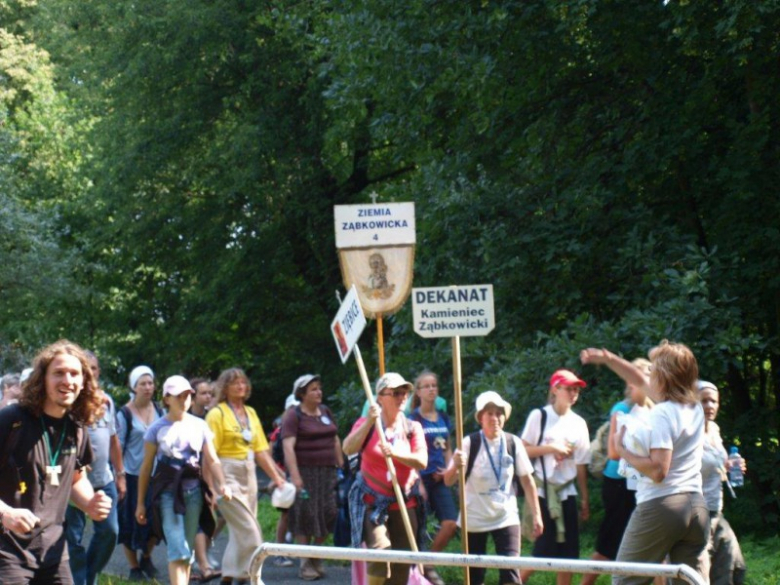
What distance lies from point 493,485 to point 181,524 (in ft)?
8.18

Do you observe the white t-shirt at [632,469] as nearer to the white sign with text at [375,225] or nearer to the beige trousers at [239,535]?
the white sign with text at [375,225]

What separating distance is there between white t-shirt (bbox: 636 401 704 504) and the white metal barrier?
1.67 meters

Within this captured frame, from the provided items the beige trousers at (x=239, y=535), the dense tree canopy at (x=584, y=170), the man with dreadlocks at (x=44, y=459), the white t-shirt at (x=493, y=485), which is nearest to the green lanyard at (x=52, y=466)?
the man with dreadlocks at (x=44, y=459)

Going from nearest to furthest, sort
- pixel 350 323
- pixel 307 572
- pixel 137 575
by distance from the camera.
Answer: pixel 350 323 → pixel 137 575 → pixel 307 572

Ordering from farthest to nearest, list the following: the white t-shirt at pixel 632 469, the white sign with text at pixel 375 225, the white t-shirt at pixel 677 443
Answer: the white sign with text at pixel 375 225 → the white t-shirt at pixel 632 469 → the white t-shirt at pixel 677 443

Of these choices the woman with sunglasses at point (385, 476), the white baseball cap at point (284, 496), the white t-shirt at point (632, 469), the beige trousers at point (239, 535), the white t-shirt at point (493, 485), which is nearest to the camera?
the white t-shirt at point (632, 469)

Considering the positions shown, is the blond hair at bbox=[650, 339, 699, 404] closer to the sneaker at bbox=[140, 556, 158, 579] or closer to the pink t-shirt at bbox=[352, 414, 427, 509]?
the pink t-shirt at bbox=[352, 414, 427, 509]

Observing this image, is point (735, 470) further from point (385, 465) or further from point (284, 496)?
point (284, 496)

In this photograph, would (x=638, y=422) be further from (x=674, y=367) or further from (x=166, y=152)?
(x=166, y=152)

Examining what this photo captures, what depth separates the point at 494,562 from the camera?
523cm

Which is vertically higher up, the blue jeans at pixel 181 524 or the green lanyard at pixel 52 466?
the green lanyard at pixel 52 466

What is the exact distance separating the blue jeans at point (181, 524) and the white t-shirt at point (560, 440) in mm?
2587

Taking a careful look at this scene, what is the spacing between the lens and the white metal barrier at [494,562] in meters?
4.89

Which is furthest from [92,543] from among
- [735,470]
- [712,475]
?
[735,470]
